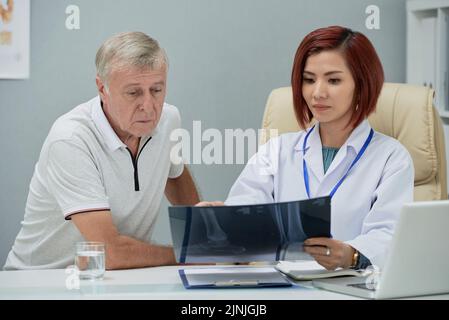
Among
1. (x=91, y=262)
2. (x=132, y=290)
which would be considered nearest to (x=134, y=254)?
(x=91, y=262)

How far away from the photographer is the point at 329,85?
2.17m

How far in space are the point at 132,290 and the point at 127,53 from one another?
0.74 metres

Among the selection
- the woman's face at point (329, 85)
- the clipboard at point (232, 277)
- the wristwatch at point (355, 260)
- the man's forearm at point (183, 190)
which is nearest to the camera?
the clipboard at point (232, 277)

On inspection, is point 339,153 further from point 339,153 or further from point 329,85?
point 329,85

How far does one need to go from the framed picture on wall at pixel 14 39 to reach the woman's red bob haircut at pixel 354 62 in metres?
0.73

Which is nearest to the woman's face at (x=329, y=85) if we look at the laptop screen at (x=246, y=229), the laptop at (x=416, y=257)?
the laptop screen at (x=246, y=229)

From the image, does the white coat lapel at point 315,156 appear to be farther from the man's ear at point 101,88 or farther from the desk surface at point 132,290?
the man's ear at point 101,88

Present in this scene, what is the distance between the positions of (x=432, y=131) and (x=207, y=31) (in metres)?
0.71

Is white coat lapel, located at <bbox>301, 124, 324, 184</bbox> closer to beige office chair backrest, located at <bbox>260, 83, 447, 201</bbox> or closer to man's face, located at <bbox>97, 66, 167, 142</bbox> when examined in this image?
beige office chair backrest, located at <bbox>260, 83, 447, 201</bbox>

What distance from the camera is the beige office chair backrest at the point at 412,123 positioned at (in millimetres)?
2340

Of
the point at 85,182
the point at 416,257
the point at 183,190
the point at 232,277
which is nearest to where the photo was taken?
the point at 416,257

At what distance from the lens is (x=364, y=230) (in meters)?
2.08

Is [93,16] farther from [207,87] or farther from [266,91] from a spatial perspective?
[266,91]

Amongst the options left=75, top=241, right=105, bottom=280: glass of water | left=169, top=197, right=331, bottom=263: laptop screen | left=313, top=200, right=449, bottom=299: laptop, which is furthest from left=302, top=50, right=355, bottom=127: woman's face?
left=75, top=241, right=105, bottom=280: glass of water
